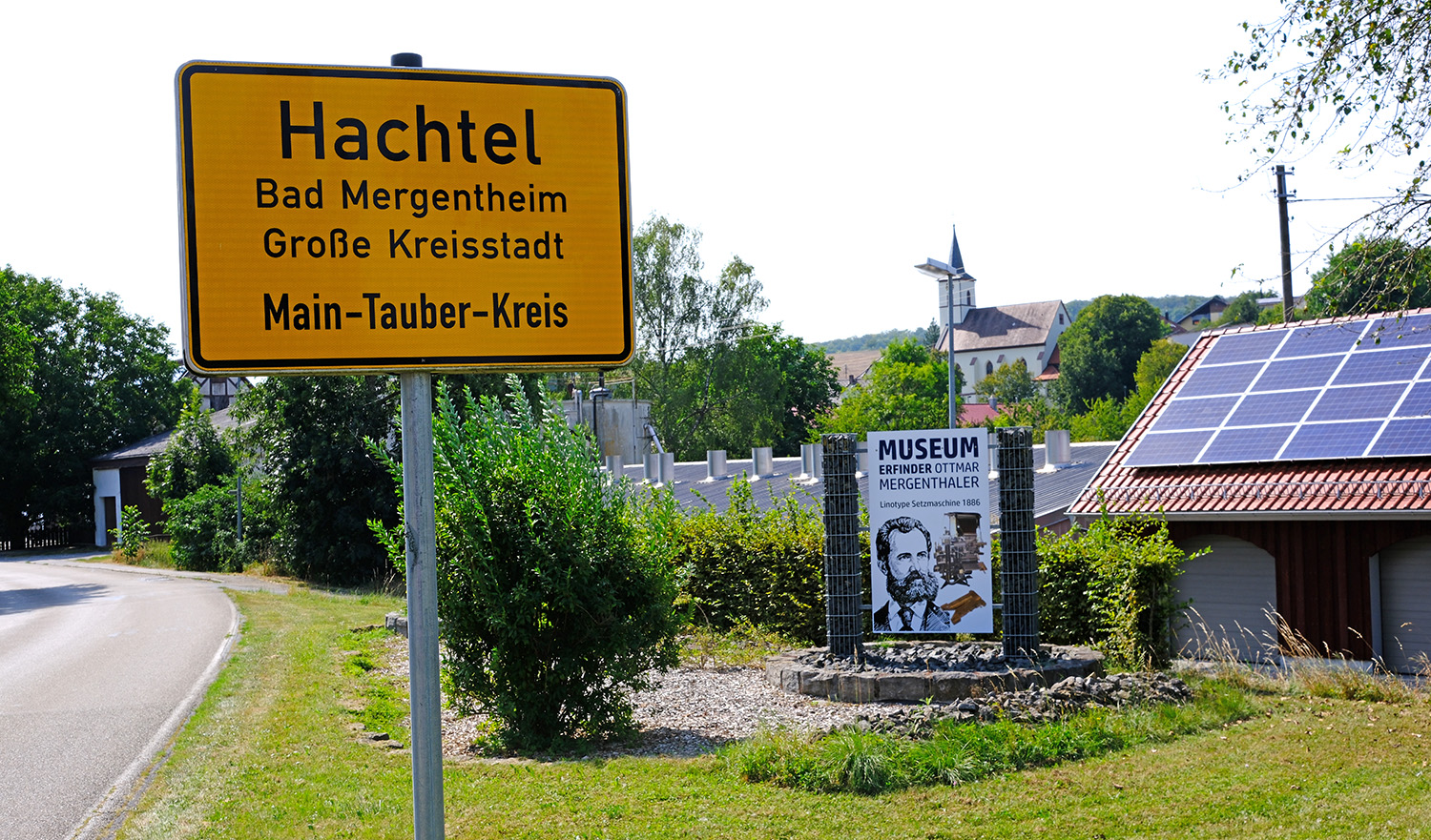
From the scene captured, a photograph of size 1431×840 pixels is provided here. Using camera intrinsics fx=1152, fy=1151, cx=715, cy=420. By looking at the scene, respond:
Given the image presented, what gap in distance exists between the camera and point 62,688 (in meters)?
13.7

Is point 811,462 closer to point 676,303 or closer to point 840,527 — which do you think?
point 840,527

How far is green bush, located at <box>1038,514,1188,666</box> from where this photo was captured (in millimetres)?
13742

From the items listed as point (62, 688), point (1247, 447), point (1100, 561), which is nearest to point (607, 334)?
point (1100, 561)

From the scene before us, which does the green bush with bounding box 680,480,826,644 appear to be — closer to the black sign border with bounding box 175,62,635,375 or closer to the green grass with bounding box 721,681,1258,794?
the green grass with bounding box 721,681,1258,794

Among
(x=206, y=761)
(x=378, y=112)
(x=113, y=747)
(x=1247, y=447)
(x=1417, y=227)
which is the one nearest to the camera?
(x=378, y=112)

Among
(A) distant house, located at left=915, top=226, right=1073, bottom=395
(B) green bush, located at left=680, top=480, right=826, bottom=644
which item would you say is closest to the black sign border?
(B) green bush, located at left=680, top=480, right=826, bottom=644

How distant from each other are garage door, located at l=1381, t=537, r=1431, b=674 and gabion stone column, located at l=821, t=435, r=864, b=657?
841 cm

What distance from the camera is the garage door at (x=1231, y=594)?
1788 cm

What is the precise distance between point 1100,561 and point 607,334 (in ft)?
40.0

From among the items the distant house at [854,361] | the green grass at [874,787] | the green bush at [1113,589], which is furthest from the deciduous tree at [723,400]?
the distant house at [854,361]

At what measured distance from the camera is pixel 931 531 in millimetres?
14227

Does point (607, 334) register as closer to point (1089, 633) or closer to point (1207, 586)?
point (1089, 633)

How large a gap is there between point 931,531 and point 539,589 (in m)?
5.87

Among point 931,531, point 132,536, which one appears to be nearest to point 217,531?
point 132,536
